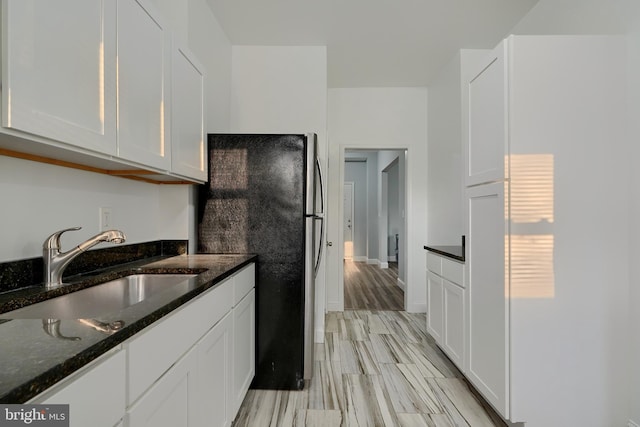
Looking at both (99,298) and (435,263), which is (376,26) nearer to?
(435,263)

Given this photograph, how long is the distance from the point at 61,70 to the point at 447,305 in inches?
101

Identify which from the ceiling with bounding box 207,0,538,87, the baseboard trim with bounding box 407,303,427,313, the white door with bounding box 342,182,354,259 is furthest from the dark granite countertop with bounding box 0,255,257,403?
the white door with bounding box 342,182,354,259

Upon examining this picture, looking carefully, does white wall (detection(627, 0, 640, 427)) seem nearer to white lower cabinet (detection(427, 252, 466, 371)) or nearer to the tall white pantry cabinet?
the tall white pantry cabinet

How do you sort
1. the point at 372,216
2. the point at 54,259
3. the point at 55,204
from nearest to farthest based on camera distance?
1. the point at 54,259
2. the point at 55,204
3. the point at 372,216

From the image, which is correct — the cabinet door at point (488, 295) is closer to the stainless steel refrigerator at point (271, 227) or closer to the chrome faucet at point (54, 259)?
the stainless steel refrigerator at point (271, 227)

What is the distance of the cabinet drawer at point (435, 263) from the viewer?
264 centimetres

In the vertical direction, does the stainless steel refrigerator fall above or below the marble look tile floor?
above

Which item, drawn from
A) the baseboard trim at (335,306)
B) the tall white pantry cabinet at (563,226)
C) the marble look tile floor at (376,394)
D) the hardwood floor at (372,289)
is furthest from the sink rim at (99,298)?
the hardwood floor at (372,289)

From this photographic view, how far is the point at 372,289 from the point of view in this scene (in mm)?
5301

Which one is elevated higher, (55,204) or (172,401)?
(55,204)

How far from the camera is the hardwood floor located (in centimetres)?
437

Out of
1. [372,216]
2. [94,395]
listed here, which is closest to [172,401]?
[94,395]

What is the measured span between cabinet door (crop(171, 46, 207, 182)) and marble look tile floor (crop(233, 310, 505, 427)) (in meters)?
1.51

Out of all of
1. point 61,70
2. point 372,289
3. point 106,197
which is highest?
point 61,70
